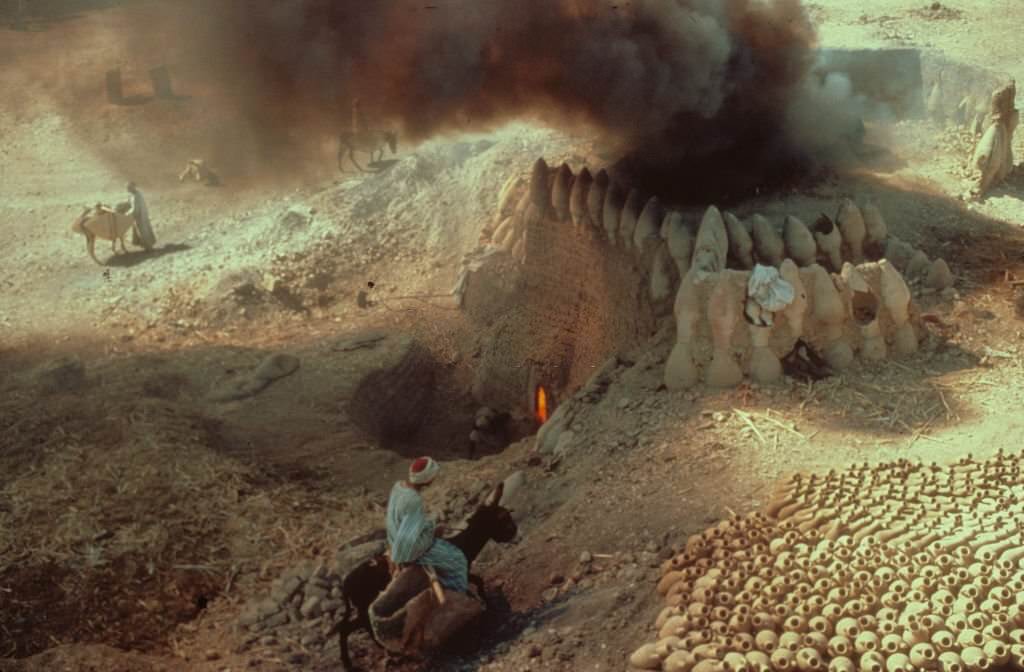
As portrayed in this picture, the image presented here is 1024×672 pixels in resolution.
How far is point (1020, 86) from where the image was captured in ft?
54.3

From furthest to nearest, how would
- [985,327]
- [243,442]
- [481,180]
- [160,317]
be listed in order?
[481,180]
[160,317]
[243,442]
[985,327]

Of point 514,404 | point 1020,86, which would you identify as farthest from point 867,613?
point 1020,86

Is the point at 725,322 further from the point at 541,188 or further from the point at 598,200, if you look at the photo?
the point at 541,188

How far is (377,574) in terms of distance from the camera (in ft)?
20.6

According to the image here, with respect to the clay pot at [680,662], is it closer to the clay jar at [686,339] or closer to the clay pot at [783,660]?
the clay pot at [783,660]

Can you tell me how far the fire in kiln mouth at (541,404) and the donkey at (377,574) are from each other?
5206 millimetres

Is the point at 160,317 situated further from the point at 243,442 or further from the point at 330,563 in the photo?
the point at 330,563

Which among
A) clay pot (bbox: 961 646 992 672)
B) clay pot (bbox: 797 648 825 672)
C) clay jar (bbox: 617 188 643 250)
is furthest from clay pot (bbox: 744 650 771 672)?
clay jar (bbox: 617 188 643 250)

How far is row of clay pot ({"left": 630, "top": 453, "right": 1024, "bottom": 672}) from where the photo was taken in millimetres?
5352

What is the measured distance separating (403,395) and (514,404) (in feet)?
4.24

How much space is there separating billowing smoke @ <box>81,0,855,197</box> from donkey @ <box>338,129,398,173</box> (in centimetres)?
165

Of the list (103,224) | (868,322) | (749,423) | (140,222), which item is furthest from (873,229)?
(103,224)

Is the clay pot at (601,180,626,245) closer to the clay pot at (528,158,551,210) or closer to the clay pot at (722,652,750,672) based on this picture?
the clay pot at (528,158,551,210)

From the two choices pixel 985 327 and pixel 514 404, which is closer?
pixel 985 327
